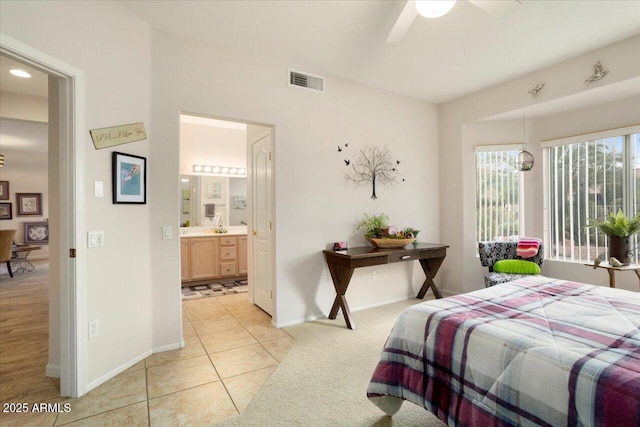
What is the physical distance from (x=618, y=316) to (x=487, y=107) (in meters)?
3.28

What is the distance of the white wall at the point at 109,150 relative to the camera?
2041 mm

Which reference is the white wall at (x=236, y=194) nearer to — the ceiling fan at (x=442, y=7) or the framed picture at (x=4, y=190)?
the ceiling fan at (x=442, y=7)

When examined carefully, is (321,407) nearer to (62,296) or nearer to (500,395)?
(500,395)

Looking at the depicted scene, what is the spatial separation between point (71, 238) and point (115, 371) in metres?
1.08

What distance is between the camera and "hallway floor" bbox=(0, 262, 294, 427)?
1.87 meters

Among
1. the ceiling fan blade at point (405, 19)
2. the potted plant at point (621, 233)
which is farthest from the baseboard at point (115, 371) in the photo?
the potted plant at point (621, 233)

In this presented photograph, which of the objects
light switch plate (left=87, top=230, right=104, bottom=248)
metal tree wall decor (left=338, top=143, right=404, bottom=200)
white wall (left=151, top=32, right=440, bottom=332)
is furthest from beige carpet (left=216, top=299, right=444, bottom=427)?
metal tree wall decor (left=338, top=143, right=404, bottom=200)

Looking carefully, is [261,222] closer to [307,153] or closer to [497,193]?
[307,153]

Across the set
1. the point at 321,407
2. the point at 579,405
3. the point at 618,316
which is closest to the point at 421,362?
the point at 579,405

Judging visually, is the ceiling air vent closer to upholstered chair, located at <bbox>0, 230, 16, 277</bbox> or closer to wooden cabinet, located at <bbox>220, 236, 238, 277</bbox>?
wooden cabinet, located at <bbox>220, 236, 238, 277</bbox>

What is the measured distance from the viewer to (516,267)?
364cm

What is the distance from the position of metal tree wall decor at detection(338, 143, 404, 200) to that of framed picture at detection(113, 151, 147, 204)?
2134mm

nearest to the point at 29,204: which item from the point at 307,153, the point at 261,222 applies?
the point at 261,222

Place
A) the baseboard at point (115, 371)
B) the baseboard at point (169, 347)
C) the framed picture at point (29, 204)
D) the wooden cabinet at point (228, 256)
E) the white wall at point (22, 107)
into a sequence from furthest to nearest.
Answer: the framed picture at point (29, 204)
the wooden cabinet at point (228, 256)
the white wall at point (22, 107)
the baseboard at point (169, 347)
the baseboard at point (115, 371)
